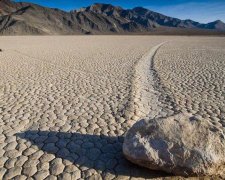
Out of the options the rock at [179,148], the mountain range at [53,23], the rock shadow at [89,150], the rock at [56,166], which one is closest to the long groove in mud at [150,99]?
the rock shadow at [89,150]

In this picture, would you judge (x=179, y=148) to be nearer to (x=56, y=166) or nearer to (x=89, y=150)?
(x=89, y=150)

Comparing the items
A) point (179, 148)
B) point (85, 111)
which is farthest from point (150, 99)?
point (179, 148)

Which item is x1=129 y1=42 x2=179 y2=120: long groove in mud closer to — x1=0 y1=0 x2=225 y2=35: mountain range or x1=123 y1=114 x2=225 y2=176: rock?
x1=123 y1=114 x2=225 y2=176: rock

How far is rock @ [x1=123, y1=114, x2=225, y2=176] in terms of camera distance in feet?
12.3

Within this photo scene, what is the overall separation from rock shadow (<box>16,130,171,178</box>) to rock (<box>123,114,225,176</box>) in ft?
0.54

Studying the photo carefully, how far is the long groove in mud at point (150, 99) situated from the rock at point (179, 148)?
2043 mm

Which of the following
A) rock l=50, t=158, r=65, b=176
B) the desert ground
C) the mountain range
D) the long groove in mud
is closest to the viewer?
rock l=50, t=158, r=65, b=176

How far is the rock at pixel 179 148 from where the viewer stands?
374 centimetres

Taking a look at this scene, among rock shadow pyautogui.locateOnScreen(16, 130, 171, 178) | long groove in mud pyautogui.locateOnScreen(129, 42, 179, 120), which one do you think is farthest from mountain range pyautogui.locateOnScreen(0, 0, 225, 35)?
rock shadow pyautogui.locateOnScreen(16, 130, 171, 178)

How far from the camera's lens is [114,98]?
7.52 metres

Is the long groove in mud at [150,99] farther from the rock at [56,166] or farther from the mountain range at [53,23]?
the mountain range at [53,23]

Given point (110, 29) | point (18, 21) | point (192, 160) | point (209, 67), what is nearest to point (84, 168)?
point (192, 160)

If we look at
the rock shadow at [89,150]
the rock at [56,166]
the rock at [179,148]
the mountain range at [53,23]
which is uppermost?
the rock at [179,148]

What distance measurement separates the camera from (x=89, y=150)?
456 centimetres
